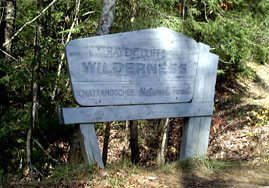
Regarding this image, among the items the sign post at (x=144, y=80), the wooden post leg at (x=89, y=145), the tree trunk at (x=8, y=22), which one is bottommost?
the wooden post leg at (x=89, y=145)

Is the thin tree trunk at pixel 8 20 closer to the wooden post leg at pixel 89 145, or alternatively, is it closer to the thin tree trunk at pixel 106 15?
the thin tree trunk at pixel 106 15

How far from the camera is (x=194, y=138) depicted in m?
4.83

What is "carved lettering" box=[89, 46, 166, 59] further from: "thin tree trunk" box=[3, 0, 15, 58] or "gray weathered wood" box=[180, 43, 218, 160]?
"thin tree trunk" box=[3, 0, 15, 58]

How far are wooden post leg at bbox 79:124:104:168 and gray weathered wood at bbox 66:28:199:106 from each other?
0.31m

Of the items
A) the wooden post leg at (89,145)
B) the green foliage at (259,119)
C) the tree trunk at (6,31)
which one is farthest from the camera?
the green foliage at (259,119)

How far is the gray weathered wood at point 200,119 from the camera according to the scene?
4772mm

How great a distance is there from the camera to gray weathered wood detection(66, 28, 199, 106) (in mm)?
3799

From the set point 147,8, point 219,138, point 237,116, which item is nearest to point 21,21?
point 147,8

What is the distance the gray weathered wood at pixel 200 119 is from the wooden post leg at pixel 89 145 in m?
1.45

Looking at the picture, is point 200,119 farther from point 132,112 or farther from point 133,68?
point 133,68

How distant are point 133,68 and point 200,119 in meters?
1.42

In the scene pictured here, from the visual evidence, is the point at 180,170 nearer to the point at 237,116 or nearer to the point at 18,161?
the point at 18,161

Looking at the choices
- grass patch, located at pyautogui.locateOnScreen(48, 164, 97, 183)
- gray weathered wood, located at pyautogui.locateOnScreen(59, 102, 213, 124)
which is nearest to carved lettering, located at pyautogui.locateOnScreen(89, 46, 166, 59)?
gray weathered wood, located at pyautogui.locateOnScreen(59, 102, 213, 124)

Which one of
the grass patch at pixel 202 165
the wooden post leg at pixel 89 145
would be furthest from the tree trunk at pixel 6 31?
the grass patch at pixel 202 165
